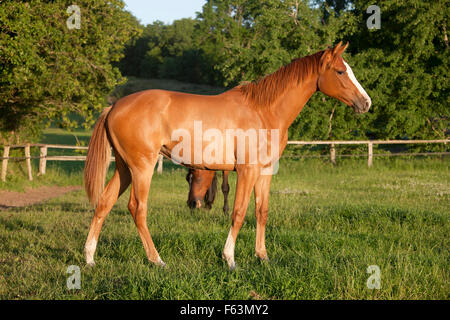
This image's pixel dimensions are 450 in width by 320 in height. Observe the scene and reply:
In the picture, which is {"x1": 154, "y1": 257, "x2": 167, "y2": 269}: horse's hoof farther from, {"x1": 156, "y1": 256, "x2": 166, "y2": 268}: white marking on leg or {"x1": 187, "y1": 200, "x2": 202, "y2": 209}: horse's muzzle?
{"x1": 187, "y1": 200, "x2": 202, "y2": 209}: horse's muzzle

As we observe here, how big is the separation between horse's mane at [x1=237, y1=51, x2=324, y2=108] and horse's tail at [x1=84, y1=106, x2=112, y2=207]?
1.64 meters

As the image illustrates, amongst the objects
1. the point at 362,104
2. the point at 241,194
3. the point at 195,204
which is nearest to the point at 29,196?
the point at 195,204

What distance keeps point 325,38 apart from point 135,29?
7.25 metres

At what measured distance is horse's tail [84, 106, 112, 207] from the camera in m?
4.55

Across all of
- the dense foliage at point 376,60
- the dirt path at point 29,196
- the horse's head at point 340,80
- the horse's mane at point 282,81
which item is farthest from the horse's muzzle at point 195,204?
the dense foliage at point 376,60

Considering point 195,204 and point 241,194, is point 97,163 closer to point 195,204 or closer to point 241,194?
point 241,194

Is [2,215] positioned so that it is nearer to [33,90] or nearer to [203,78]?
[33,90]

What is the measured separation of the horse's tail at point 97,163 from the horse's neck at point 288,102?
1870 millimetres

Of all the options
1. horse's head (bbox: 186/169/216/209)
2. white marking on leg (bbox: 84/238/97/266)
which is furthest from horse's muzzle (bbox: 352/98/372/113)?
horse's head (bbox: 186/169/216/209)

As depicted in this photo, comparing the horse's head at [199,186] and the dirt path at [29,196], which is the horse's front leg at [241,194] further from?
the dirt path at [29,196]

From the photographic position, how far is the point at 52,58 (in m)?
11.2

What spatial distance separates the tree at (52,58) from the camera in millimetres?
8625

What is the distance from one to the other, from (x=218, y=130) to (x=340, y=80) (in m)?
1.39

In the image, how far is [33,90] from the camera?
10.6 m
